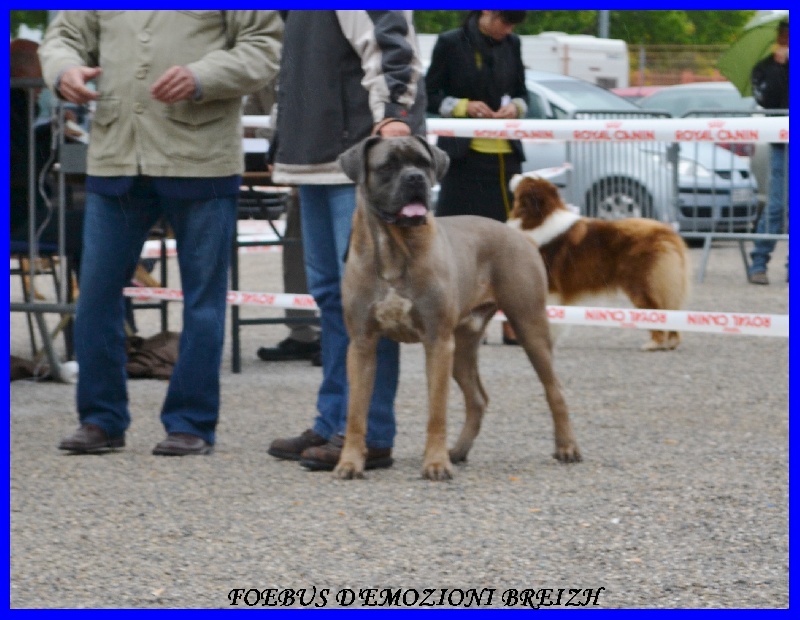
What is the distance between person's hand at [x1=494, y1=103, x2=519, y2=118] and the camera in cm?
741

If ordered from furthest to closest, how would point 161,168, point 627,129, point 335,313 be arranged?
point 627,129 → point 335,313 → point 161,168

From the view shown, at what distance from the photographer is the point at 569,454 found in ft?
16.9

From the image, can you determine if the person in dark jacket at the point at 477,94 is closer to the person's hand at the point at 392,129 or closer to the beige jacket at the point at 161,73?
the beige jacket at the point at 161,73

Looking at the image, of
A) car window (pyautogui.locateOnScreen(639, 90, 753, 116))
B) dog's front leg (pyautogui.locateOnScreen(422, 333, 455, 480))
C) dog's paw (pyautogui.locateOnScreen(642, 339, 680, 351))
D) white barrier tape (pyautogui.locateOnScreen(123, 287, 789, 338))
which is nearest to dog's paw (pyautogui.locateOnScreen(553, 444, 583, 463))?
dog's front leg (pyautogui.locateOnScreen(422, 333, 455, 480))

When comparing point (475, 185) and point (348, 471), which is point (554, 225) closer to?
point (475, 185)

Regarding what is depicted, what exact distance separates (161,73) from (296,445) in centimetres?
135

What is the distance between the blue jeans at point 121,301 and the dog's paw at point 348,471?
681 mm

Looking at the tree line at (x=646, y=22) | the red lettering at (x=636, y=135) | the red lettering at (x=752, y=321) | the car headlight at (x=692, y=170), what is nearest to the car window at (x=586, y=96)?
the tree line at (x=646, y=22)

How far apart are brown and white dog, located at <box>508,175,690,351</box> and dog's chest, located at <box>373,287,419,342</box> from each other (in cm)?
350

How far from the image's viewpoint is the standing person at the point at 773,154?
11172mm

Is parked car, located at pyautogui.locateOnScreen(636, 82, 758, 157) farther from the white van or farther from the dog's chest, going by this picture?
the dog's chest

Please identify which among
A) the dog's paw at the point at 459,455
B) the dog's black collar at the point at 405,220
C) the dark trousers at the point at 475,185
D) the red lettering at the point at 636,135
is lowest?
the dog's paw at the point at 459,455

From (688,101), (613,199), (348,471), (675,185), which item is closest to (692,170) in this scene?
(675,185)

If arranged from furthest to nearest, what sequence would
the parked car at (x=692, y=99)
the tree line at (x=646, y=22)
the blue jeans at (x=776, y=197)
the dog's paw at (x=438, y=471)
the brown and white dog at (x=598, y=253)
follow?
the parked car at (x=692, y=99) < the blue jeans at (x=776, y=197) < the tree line at (x=646, y=22) < the brown and white dog at (x=598, y=253) < the dog's paw at (x=438, y=471)
